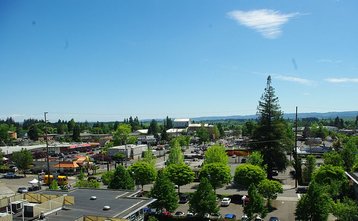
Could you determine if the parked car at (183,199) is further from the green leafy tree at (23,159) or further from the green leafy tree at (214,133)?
the green leafy tree at (214,133)

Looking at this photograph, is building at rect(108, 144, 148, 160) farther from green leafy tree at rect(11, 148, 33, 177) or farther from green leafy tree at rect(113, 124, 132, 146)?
green leafy tree at rect(11, 148, 33, 177)

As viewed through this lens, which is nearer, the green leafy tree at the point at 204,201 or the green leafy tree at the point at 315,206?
the green leafy tree at the point at 315,206

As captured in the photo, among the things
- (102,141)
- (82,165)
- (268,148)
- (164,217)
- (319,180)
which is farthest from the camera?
(102,141)

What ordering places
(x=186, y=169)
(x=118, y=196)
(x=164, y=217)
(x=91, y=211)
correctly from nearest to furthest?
(x=91, y=211)
(x=118, y=196)
(x=164, y=217)
(x=186, y=169)

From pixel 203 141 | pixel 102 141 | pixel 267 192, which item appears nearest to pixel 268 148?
pixel 267 192

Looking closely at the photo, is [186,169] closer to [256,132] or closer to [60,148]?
[256,132]

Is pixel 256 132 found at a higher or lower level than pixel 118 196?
higher

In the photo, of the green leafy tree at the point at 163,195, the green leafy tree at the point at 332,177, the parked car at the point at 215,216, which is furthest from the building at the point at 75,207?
the green leafy tree at the point at 332,177
